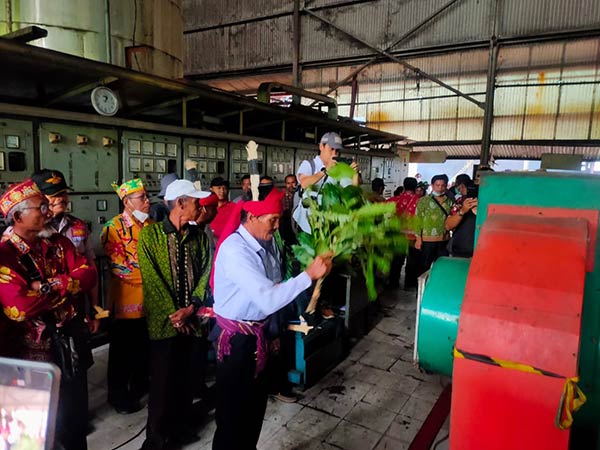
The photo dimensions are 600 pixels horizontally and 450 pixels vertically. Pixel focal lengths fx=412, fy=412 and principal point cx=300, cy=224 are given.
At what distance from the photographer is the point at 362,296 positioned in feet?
14.9

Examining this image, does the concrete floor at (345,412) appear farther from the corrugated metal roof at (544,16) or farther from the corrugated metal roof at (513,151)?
the corrugated metal roof at (544,16)

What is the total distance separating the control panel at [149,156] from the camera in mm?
4770

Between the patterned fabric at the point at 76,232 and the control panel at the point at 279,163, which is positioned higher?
the control panel at the point at 279,163

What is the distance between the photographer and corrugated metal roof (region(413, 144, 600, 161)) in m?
10.3

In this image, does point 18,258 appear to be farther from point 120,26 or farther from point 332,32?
point 332,32

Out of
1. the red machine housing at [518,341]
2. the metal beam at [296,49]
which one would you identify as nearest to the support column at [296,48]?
the metal beam at [296,49]

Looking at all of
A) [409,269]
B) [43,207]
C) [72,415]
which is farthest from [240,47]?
[72,415]

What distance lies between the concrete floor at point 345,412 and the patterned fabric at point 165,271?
92 cm

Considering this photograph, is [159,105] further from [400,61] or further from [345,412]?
[400,61]

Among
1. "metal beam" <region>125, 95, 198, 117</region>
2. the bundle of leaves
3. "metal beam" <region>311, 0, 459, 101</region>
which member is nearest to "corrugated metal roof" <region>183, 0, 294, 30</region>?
"metal beam" <region>311, 0, 459, 101</region>

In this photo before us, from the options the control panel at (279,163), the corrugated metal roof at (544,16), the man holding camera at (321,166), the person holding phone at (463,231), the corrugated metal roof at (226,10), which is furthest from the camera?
the corrugated metal roof at (226,10)

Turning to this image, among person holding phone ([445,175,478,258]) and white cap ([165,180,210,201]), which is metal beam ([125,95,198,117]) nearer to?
white cap ([165,180,210,201])

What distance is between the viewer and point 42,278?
6.95 ft

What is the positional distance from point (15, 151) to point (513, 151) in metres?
11.1
